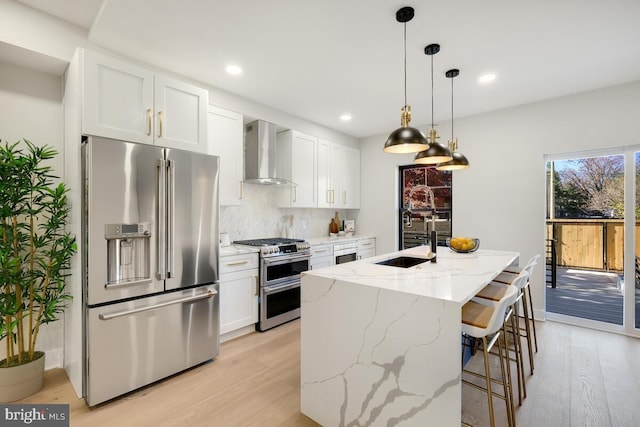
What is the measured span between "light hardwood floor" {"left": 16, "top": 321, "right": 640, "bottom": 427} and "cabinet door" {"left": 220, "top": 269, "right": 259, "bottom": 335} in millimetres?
287

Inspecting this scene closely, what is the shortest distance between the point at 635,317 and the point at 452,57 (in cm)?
342

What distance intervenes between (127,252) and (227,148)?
1.60 m

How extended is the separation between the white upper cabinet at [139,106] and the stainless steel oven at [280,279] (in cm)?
137

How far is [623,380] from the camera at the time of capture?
7.57 feet

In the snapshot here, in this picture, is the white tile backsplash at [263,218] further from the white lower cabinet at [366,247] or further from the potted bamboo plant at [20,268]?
the potted bamboo plant at [20,268]

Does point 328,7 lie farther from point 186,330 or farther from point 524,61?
point 186,330

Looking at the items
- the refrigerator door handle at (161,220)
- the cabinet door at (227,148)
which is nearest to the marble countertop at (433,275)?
the refrigerator door handle at (161,220)

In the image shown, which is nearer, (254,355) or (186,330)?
(186,330)

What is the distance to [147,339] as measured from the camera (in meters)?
2.22

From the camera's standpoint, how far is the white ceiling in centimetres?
200

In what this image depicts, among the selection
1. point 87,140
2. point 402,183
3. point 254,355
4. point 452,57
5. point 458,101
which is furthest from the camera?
point 402,183

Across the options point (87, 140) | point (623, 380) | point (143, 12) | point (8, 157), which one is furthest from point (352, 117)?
point (623, 380)

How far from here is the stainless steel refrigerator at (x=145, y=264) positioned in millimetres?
2012

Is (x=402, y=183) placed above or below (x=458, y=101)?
below
